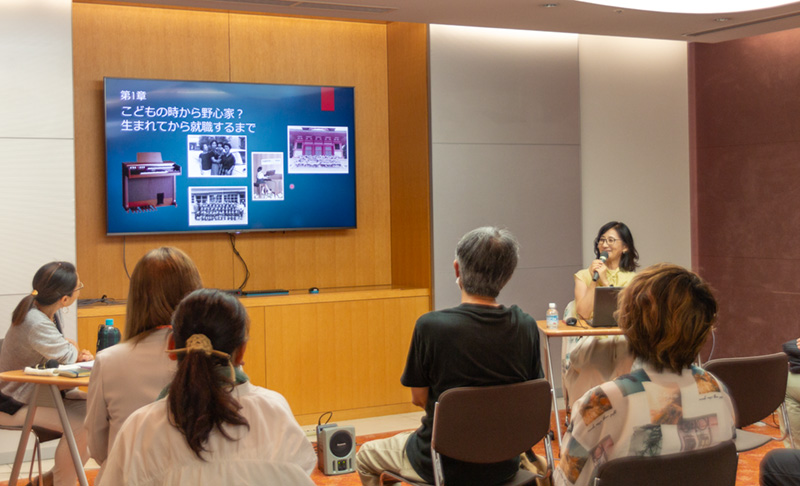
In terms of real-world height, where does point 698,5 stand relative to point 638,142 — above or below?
above

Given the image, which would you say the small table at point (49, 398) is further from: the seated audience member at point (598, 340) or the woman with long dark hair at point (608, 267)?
the woman with long dark hair at point (608, 267)

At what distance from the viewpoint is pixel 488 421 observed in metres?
2.79

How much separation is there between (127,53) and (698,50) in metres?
4.42

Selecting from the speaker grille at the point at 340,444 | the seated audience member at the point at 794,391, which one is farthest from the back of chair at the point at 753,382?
the speaker grille at the point at 340,444

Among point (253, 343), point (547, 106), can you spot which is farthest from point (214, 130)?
point (547, 106)

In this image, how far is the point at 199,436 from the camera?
182 cm

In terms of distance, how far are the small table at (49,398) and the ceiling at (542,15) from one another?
2.34 m

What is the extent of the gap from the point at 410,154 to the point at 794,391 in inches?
123

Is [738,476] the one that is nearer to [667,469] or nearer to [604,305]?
[604,305]

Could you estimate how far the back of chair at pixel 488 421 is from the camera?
108 inches

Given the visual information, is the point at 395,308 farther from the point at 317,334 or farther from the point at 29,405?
the point at 29,405

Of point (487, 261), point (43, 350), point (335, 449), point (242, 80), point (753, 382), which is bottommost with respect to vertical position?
point (335, 449)

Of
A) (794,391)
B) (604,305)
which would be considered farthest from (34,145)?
(794,391)

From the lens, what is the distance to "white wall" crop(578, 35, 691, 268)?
6.58 meters
